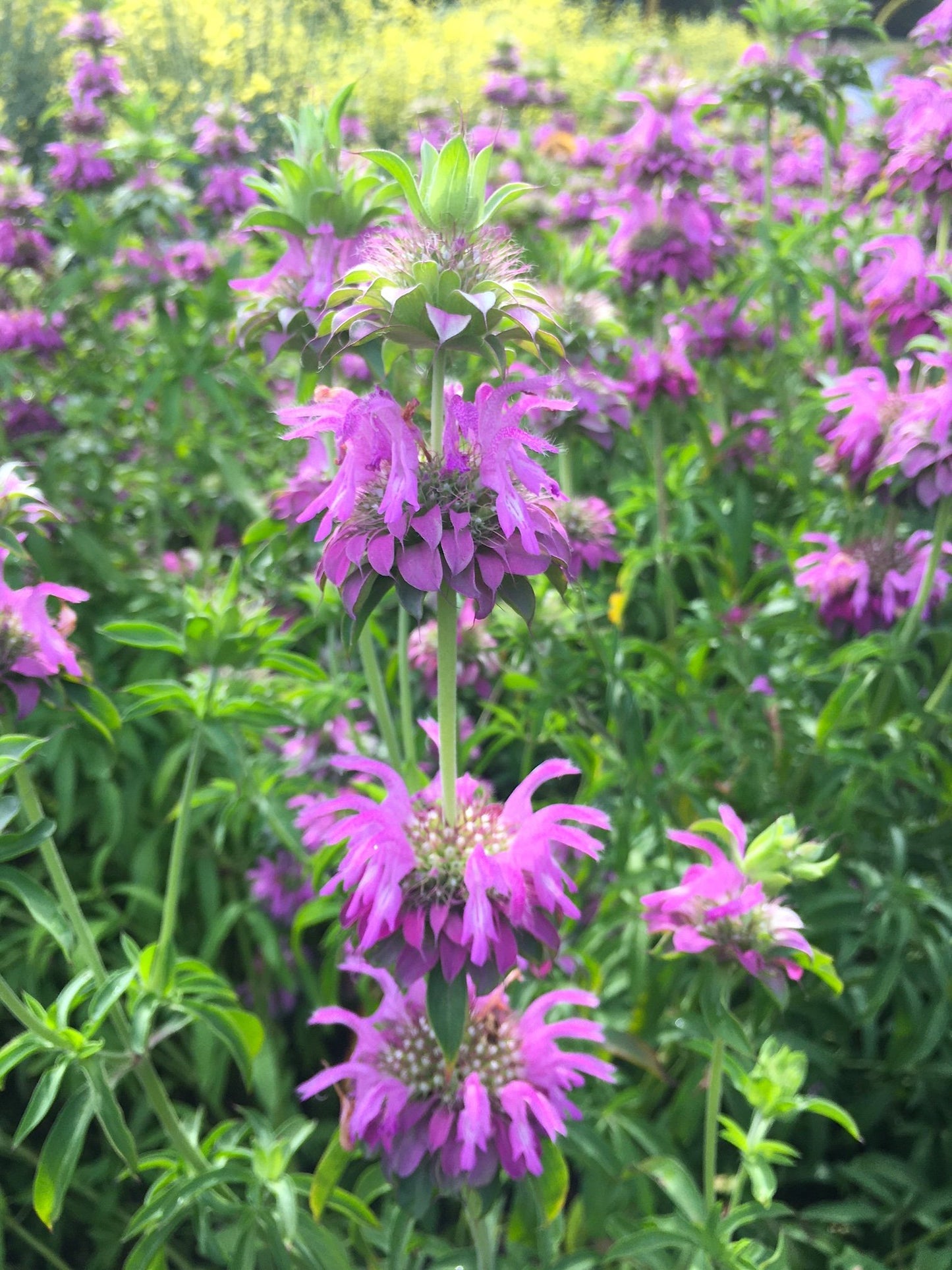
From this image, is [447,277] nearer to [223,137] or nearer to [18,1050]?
[18,1050]

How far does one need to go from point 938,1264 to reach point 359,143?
19.4 ft

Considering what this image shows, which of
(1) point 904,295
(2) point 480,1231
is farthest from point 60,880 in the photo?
(1) point 904,295

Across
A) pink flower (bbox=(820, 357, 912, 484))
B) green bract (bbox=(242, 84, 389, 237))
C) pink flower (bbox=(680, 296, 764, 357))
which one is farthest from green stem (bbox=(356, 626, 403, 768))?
pink flower (bbox=(680, 296, 764, 357))

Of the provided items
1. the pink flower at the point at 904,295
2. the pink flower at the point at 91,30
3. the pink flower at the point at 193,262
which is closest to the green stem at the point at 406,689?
the pink flower at the point at 904,295

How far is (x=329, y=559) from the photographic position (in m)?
1.16

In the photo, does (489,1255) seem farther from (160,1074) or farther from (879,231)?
(879,231)

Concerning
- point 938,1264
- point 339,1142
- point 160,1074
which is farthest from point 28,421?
point 938,1264

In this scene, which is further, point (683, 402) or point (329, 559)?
point (683, 402)

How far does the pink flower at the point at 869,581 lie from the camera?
7.73 feet

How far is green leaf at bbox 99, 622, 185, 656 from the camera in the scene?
1.70 meters

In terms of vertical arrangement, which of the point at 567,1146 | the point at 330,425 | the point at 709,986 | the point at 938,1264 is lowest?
the point at 938,1264

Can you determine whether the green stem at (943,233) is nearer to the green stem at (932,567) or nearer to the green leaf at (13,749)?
the green stem at (932,567)

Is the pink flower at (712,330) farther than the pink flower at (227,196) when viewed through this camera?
No

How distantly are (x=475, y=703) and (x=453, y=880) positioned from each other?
176 cm
